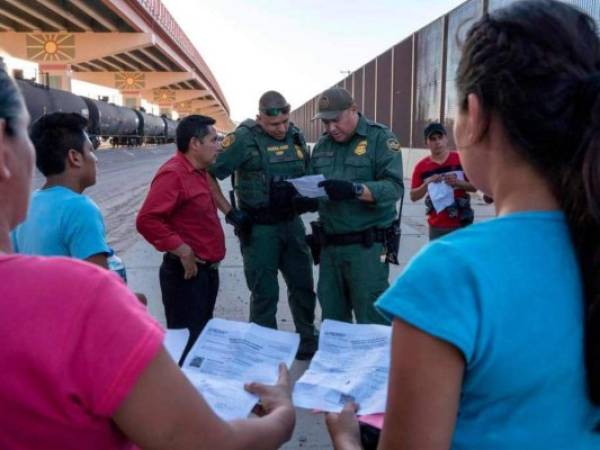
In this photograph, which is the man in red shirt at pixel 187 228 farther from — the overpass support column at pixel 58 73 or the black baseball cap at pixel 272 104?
the overpass support column at pixel 58 73

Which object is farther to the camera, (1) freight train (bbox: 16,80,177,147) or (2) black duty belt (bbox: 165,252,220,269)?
(1) freight train (bbox: 16,80,177,147)

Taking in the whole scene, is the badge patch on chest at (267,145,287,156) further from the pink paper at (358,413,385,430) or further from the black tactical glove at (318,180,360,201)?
the pink paper at (358,413,385,430)

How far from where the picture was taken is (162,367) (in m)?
0.93

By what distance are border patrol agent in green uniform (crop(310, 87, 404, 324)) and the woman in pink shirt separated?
120 inches

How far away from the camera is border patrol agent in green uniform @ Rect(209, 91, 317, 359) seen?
4461 millimetres

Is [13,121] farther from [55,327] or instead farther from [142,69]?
[142,69]

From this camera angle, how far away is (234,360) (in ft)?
5.28

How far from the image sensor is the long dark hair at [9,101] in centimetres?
100

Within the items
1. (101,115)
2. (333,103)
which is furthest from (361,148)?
(101,115)

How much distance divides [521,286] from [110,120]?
3152cm

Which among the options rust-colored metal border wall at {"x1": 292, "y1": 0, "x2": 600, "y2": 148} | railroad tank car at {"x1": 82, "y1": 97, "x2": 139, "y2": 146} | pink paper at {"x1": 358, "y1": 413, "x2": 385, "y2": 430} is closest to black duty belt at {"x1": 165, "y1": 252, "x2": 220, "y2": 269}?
pink paper at {"x1": 358, "y1": 413, "x2": 385, "y2": 430}

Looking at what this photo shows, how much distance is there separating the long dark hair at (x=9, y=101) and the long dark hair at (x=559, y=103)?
823 mm

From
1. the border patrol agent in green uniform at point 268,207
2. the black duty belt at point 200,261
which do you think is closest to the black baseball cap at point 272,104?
the border patrol agent in green uniform at point 268,207

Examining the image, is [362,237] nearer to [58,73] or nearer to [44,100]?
[44,100]
